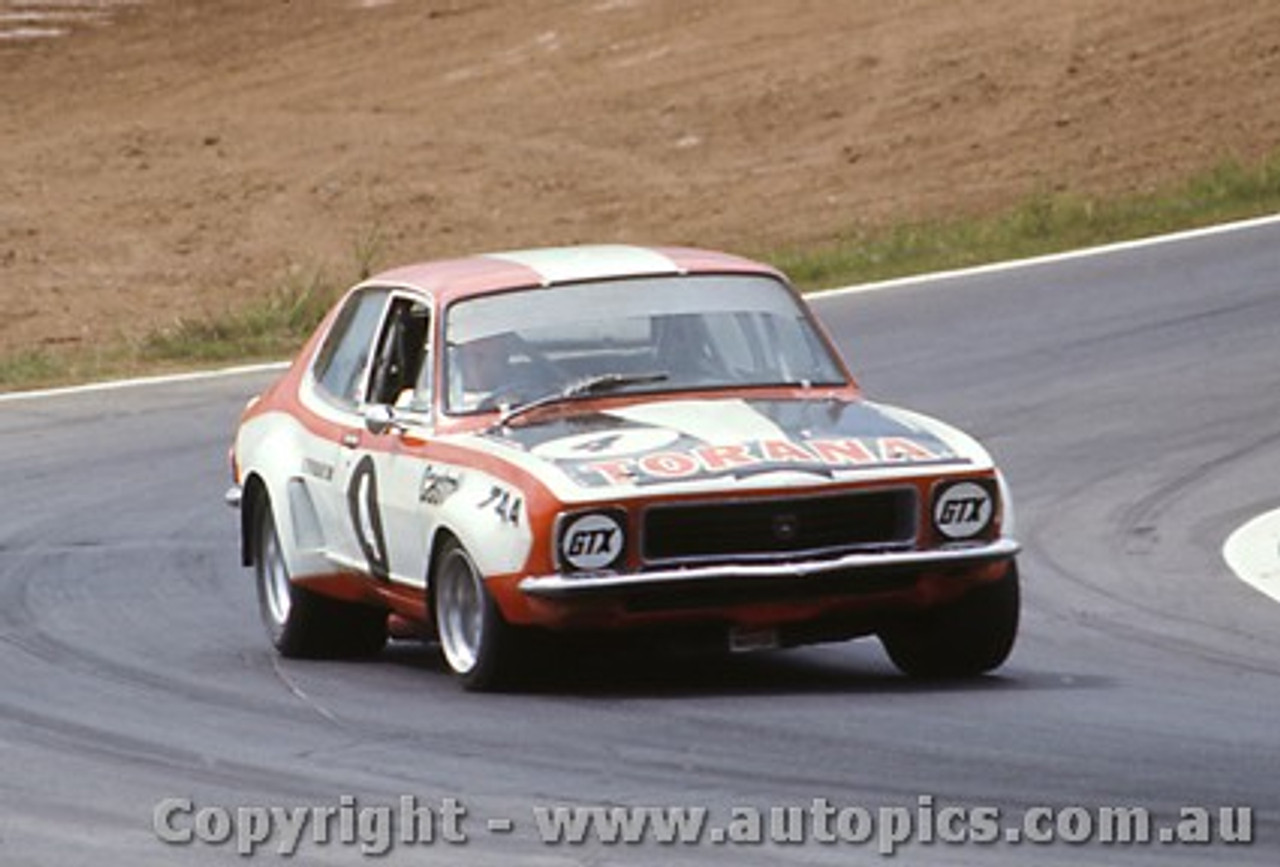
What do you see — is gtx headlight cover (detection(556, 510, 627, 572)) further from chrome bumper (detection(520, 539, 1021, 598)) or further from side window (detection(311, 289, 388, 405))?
side window (detection(311, 289, 388, 405))

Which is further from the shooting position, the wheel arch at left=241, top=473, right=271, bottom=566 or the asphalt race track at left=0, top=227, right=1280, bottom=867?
the wheel arch at left=241, top=473, right=271, bottom=566

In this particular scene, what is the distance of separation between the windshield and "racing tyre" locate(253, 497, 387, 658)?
1.22 m

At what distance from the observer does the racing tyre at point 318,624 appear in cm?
1288

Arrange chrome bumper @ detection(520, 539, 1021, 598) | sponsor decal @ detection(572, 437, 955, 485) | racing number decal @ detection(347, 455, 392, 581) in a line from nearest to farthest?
1. chrome bumper @ detection(520, 539, 1021, 598)
2. sponsor decal @ detection(572, 437, 955, 485)
3. racing number decal @ detection(347, 455, 392, 581)

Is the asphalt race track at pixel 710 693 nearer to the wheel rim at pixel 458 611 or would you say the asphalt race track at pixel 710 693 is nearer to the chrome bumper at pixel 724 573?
the wheel rim at pixel 458 611

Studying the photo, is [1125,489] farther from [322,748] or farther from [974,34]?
[974,34]

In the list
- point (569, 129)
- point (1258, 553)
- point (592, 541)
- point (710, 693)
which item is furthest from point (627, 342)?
point (569, 129)

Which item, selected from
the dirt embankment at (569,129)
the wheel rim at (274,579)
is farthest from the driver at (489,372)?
the dirt embankment at (569,129)

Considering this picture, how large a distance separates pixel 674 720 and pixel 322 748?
1.04m

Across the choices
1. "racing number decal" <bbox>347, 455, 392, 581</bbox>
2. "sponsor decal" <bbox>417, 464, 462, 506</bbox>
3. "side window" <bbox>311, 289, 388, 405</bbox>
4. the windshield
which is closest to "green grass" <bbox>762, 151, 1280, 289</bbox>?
"side window" <bbox>311, 289, 388, 405</bbox>

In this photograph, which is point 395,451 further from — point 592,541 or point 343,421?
point 592,541

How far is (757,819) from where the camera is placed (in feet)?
28.1

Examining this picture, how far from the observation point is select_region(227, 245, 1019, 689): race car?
10867mm

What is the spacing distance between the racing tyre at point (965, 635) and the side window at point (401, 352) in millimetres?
2042
